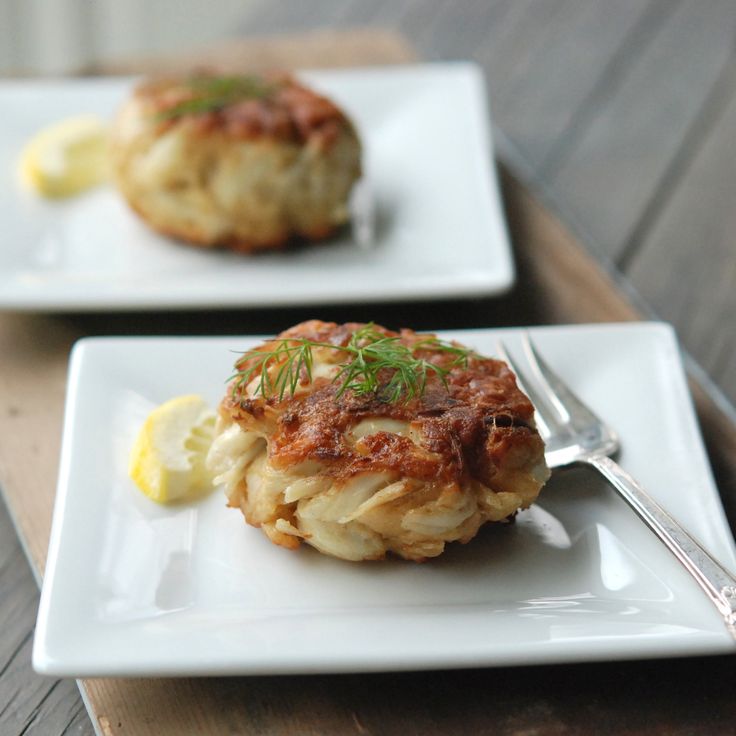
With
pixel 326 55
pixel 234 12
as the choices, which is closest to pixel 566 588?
pixel 326 55

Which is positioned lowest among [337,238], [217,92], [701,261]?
[337,238]

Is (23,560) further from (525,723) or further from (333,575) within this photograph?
(525,723)

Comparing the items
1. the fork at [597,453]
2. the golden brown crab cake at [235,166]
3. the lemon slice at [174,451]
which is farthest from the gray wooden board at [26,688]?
the golden brown crab cake at [235,166]

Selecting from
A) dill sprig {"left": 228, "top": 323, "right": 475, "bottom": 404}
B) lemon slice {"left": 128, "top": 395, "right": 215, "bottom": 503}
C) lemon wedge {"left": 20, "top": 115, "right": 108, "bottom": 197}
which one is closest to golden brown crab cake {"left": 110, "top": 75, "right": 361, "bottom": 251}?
lemon wedge {"left": 20, "top": 115, "right": 108, "bottom": 197}

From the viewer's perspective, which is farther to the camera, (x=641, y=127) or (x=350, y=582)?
(x=641, y=127)

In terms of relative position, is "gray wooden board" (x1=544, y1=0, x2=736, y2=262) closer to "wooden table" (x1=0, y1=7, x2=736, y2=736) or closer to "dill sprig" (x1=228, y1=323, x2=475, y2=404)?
"wooden table" (x1=0, y1=7, x2=736, y2=736)

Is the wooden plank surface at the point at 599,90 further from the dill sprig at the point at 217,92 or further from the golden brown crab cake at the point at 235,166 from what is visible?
the dill sprig at the point at 217,92

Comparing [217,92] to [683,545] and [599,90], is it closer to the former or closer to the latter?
[599,90]

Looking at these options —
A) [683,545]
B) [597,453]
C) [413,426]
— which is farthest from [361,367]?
[683,545]
